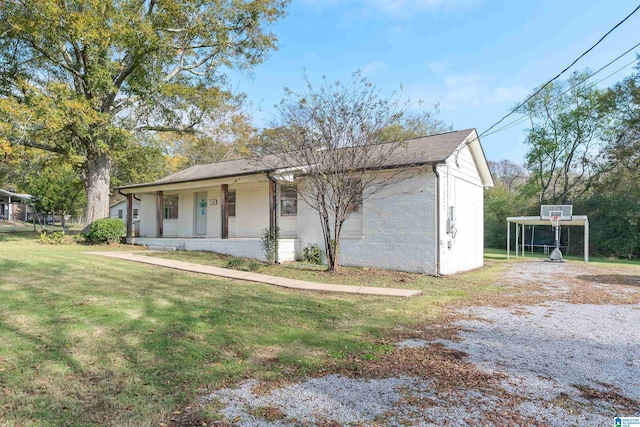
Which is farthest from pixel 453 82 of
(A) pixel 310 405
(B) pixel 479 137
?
(A) pixel 310 405

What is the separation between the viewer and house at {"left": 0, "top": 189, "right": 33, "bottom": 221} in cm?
3666

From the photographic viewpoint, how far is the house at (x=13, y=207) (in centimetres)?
A: 3666

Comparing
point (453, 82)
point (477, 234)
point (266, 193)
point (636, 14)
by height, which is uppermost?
point (453, 82)

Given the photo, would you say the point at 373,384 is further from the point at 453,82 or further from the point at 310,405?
the point at 453,82

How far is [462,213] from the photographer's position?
44.2 ft

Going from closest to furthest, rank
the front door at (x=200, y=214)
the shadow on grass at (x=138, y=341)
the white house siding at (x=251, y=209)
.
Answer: the shadow on grass at (x=138, y=341), the white house siding at (x=251, y=209), the front door at (x=200, y=214)

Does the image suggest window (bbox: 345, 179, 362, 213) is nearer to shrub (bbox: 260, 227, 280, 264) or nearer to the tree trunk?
shrub (bbox: 260, 227, 280, 264)

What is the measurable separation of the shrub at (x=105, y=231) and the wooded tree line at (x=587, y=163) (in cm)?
2558

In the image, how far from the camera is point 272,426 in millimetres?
2688

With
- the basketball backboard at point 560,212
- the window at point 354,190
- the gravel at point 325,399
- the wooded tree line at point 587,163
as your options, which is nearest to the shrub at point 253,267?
the window at point 354,190

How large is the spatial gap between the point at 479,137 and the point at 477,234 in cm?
404

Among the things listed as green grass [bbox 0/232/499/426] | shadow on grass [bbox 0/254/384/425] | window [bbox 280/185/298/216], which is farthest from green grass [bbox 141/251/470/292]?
window [bbox 280/185/298/216]

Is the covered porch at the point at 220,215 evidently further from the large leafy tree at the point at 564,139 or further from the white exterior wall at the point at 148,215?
the large leafy tree at the point at 564,139

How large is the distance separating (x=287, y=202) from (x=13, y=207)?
51257 millimetres
